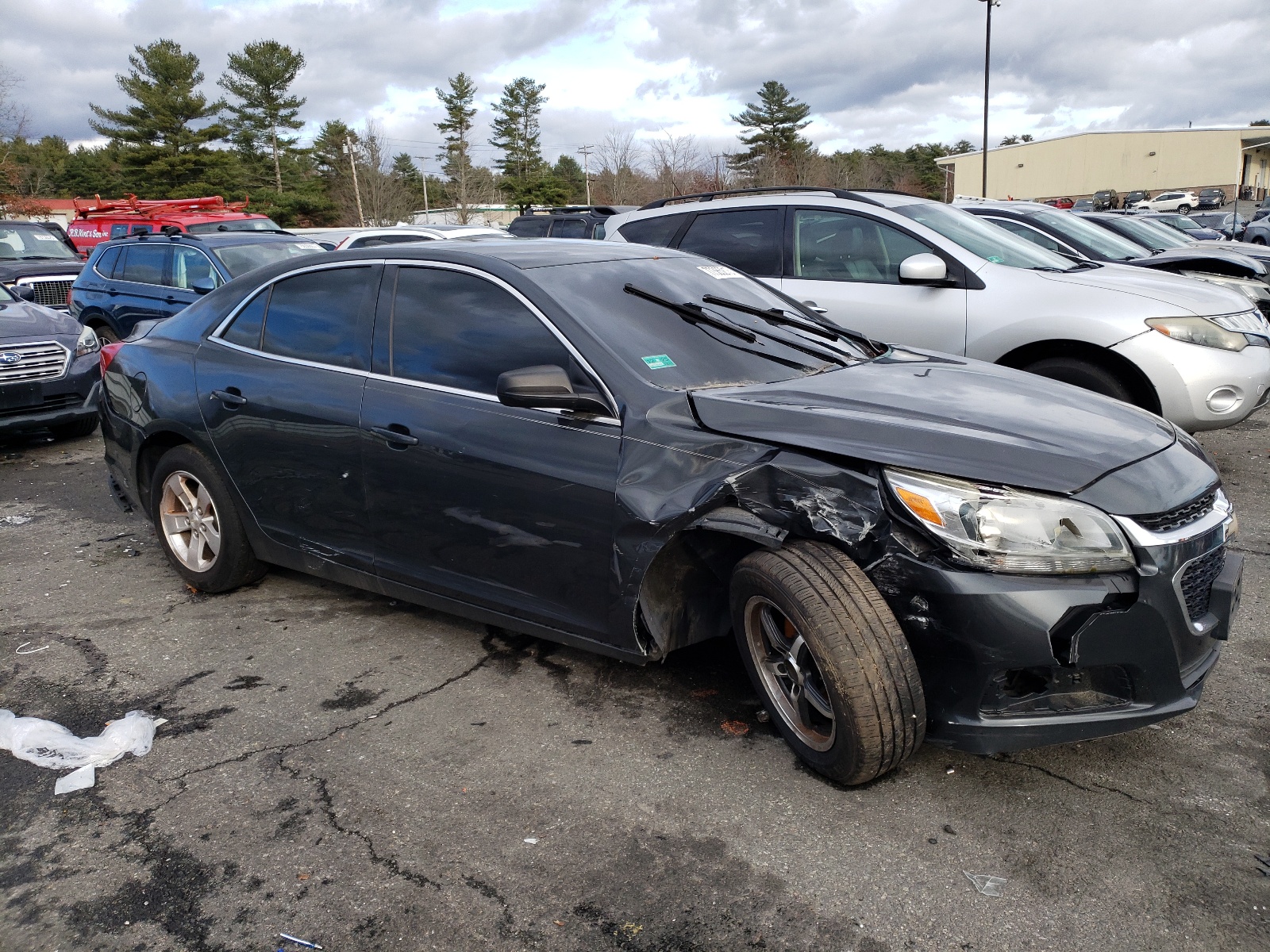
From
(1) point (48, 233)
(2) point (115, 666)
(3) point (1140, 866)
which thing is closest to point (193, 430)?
(2) point (115, 666)

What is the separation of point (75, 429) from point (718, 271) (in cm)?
727

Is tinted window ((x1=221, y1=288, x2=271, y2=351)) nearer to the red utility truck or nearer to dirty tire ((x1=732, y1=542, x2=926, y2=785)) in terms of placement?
dirty tire ((x1=732, y1=542, x2=926, y2=785))

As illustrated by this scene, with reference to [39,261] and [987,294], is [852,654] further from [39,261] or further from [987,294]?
[39,261]

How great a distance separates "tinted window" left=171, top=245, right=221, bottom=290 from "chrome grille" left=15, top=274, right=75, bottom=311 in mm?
3772

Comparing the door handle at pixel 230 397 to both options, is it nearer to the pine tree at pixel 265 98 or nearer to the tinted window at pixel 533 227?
the tinted window at pixel 533 227

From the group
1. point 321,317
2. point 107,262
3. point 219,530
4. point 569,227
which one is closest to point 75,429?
point 107,262

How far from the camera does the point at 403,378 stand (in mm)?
3961

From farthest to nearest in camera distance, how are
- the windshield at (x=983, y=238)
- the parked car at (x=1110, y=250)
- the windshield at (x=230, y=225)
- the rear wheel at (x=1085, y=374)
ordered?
1. the windshield at (x=230, y=225)
2. the parked car at (x=1110, y=250)
3. the windshield at (x=983, y=238)
4. the rear wheel at (x=1085, y=374)

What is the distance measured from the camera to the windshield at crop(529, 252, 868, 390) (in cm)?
358

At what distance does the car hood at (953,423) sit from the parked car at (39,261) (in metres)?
12.8

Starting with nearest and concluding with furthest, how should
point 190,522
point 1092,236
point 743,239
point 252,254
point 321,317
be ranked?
point 321,317
point 190,522
point 743,239
point 1092,236
point 252,254

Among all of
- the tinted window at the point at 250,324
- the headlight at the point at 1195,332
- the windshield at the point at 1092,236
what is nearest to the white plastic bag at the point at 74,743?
the tinted window at the point at 250,324

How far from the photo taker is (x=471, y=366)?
3791 mm

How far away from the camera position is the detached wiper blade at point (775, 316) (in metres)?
4.11
